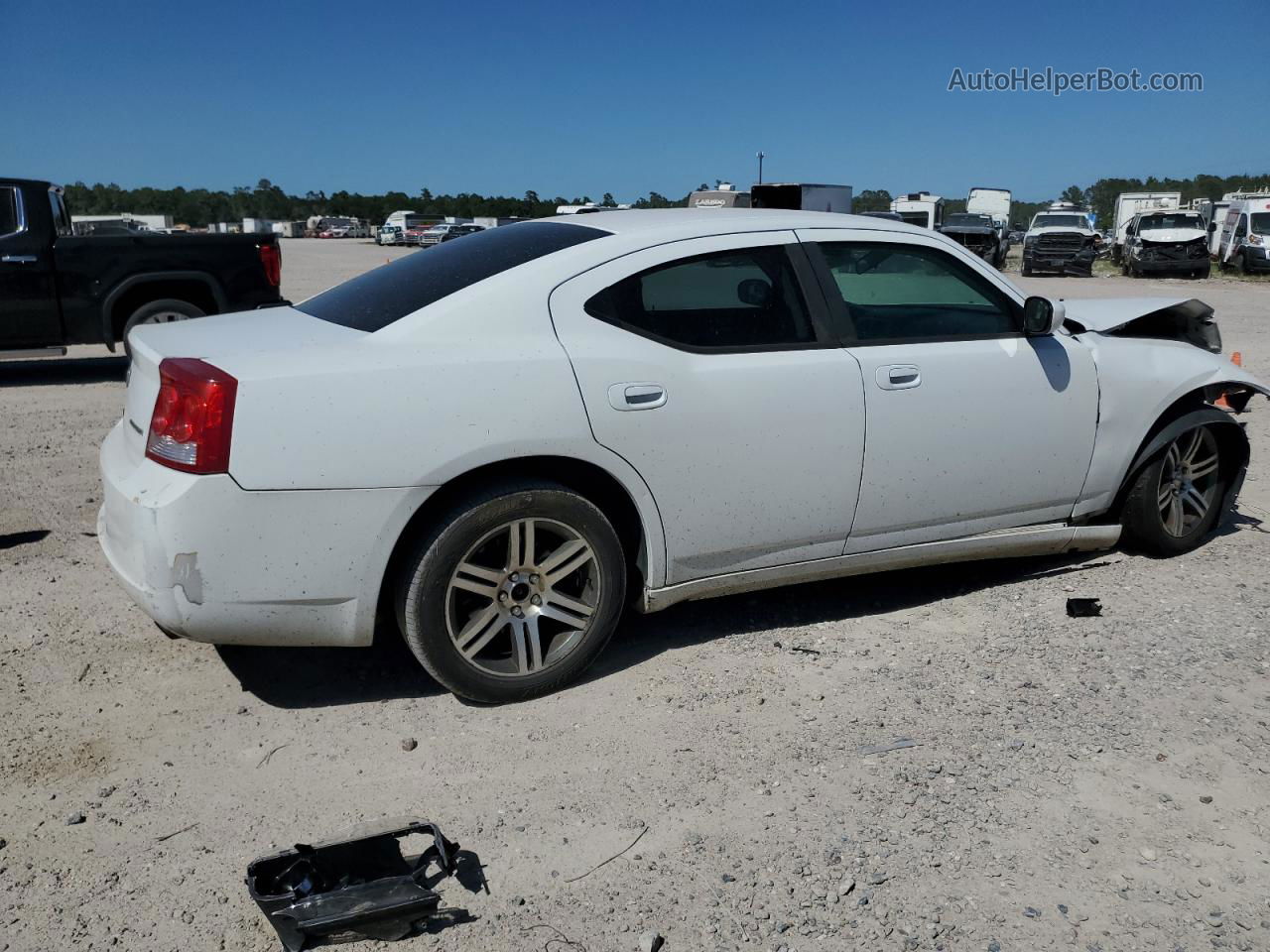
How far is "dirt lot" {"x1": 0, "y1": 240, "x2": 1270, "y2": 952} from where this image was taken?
8.93 feet

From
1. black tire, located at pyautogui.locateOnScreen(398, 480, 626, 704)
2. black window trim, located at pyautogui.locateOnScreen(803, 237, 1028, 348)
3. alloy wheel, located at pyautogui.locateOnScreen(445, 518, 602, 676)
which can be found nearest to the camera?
black tire, located at pyautogui.locateOnScreen(398, 480, 626, 704)

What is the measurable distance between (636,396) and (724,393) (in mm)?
349

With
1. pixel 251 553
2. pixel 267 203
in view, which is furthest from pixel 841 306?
pixel 267 203

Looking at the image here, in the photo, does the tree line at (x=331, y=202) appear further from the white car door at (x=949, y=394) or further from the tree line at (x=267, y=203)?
the white car door at (x=949, y=394)

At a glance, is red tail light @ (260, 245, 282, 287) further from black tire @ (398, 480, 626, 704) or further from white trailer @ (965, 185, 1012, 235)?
white trailer @ (965, 185, 1012, 235)

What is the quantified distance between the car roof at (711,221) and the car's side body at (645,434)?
2 cm

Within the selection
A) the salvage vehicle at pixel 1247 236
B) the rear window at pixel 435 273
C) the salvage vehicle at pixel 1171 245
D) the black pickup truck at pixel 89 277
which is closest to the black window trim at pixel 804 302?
the rear window at pixel 435 273

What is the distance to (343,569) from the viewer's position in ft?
11.2

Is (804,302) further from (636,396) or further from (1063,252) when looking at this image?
(1063,252)

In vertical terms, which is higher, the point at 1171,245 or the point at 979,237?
the point at 979,237

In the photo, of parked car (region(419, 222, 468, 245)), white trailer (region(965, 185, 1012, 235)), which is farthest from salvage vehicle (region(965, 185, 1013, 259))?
parked car (region(419, 222, 468, 245))

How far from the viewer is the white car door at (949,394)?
13.8ft

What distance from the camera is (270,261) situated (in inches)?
420

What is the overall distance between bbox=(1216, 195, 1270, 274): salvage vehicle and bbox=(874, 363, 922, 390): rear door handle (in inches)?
1203
